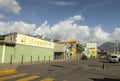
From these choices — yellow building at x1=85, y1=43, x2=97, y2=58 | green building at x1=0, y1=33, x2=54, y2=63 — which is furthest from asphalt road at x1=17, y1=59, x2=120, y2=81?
yellow building at x1=85, y1=43, x2=97, y2=58

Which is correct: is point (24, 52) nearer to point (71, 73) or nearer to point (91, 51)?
point (71, 73)

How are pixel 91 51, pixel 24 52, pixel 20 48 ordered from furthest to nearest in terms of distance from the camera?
pixel 91 51
pixel 24 52
pixel 20 48

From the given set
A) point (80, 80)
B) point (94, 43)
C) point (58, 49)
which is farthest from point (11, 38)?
point (94, 43)

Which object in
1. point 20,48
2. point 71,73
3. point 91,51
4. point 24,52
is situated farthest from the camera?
point 91,51

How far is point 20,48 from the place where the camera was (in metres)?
33.4

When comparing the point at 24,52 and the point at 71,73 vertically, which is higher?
the point at 24,52

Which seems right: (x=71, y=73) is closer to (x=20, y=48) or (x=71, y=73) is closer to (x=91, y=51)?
(x=20, y=48)

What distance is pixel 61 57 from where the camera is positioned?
220 feet

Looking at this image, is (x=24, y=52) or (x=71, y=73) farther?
(x=24, y=52)

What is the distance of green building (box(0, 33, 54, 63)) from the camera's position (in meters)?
29.2

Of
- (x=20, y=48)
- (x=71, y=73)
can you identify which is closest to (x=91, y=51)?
(x=20, y=48)

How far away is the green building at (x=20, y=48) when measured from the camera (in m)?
29.2

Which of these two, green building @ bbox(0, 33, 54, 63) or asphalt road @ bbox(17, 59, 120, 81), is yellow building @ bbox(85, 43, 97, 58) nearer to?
green building @ bbox(0, 33, 54, 63)

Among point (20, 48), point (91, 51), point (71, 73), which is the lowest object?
point (71, 73)
